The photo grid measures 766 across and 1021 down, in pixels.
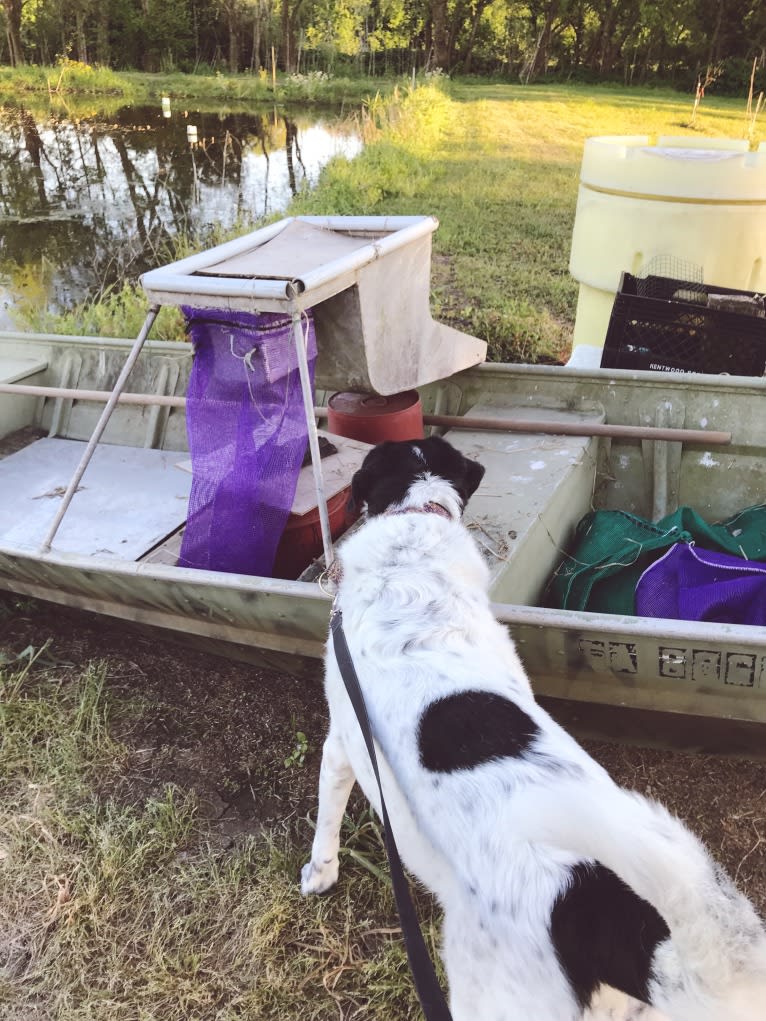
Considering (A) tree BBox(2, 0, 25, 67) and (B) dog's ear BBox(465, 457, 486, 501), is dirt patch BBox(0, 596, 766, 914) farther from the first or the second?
(A) tree BBox(2, 0, 25, 67)

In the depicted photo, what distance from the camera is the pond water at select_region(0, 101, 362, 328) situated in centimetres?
1009

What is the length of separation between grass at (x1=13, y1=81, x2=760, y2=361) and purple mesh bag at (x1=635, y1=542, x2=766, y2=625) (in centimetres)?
387

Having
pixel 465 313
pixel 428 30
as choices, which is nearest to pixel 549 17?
pixel 428 30

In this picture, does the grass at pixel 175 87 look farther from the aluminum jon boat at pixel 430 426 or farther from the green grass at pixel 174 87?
the aluminum jon boat at pixel 430 426

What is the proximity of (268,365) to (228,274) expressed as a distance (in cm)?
38

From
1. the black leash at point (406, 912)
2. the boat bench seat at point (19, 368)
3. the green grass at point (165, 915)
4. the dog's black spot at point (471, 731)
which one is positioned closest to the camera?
the black leash at point (406, 912)

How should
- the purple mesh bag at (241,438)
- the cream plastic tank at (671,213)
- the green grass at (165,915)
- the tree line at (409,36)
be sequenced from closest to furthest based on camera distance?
1. the green grass at (165,915)
2. the purple mesh bag at (241,438)
3. the cream plastic tank at (671,213)
4. the tree line at (409,36)

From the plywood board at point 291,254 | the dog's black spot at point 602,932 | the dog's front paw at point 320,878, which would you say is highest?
the plywood board at point 291,254

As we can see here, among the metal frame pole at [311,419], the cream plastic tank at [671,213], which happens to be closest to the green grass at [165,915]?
the metal frame pole at [311,419]

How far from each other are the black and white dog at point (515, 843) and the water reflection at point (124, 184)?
8.36m

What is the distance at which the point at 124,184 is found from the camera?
47.0 feet

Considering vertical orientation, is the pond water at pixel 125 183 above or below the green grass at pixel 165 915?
above

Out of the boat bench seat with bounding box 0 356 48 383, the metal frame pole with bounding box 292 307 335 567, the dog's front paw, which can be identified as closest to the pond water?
the boat bench seat with bounding box 0 356 48 383

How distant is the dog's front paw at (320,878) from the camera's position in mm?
2551
